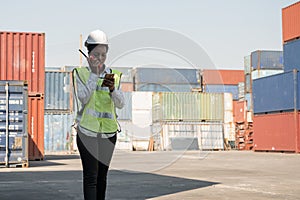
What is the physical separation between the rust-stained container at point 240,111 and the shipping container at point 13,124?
3206cm

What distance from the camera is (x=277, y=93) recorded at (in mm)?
35500

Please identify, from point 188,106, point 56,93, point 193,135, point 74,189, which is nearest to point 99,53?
point 74,189

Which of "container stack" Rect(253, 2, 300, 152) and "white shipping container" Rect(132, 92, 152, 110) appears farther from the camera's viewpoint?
"white shipping container" Rect(132, 92, 152, 110)

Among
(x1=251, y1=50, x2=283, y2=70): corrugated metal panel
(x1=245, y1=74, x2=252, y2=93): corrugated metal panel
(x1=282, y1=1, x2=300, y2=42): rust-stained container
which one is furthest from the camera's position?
(x1=245, y1=74, x2=252, y2=93): corrugated metal panel

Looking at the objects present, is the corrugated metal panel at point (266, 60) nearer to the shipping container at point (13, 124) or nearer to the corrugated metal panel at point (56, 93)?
the corrugated metal panel at point (56, 93)

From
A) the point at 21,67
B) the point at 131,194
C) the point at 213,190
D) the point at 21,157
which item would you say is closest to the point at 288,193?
the point at 213,190

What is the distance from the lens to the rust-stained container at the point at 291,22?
33469 mm

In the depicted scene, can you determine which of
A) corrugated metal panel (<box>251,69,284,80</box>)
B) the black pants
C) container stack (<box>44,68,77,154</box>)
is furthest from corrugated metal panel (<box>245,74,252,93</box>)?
the black pants

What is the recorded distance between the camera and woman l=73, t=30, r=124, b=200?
4160 mm

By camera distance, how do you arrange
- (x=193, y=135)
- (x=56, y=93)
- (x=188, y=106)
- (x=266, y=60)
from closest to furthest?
(x=56, y=93), (x=193, y=135), (x=188, y=106), (x=266, y=60)

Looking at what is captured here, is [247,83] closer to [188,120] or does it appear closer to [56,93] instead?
[188,120]

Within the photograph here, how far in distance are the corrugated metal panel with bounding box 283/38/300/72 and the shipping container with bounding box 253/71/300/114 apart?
0.50 m

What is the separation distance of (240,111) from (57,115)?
61.4ft

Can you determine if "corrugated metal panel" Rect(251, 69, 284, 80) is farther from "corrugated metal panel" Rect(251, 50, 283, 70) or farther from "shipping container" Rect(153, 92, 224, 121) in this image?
"shipping container" Rect(153, 92, 224, 121)
